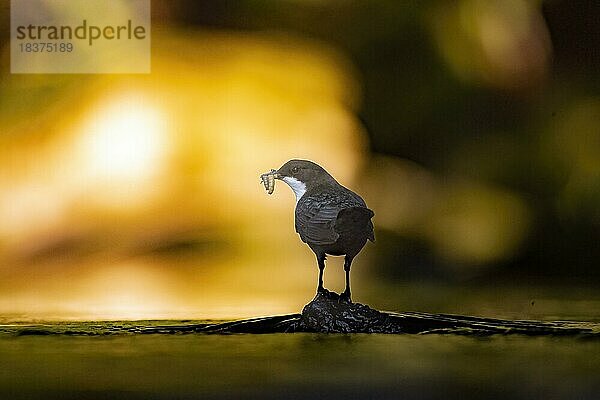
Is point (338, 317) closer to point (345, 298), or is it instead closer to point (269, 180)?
point (345, 298)

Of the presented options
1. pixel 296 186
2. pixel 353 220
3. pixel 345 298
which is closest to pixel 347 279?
pixel 345 298

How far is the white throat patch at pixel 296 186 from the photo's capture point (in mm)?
2629

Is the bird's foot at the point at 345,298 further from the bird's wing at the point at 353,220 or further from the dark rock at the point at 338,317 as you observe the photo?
the bird's wing at the point at 353,220

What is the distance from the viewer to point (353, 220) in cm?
253

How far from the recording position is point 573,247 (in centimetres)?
291

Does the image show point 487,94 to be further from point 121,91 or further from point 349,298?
point 121,91

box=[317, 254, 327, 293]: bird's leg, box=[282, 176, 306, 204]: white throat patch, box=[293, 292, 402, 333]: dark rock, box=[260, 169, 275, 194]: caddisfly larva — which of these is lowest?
box=[293, 292, 402, 333]: dark rock

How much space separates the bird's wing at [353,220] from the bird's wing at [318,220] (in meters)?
0.01

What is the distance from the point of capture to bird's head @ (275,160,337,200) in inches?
103

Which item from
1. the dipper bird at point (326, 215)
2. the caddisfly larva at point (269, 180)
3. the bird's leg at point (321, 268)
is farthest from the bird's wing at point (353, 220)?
the caddisfly larva at point (269, 180)

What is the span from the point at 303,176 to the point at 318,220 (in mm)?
152

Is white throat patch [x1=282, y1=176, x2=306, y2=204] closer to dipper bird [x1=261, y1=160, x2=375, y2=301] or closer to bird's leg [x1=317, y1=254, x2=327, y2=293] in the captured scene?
dipper bird [x1=261, y1=160, x2=375, y2=301]

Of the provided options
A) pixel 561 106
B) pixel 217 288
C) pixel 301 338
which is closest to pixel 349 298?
pixel 301 338

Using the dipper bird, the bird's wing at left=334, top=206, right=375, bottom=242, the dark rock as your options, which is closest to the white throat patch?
the dipper bird
